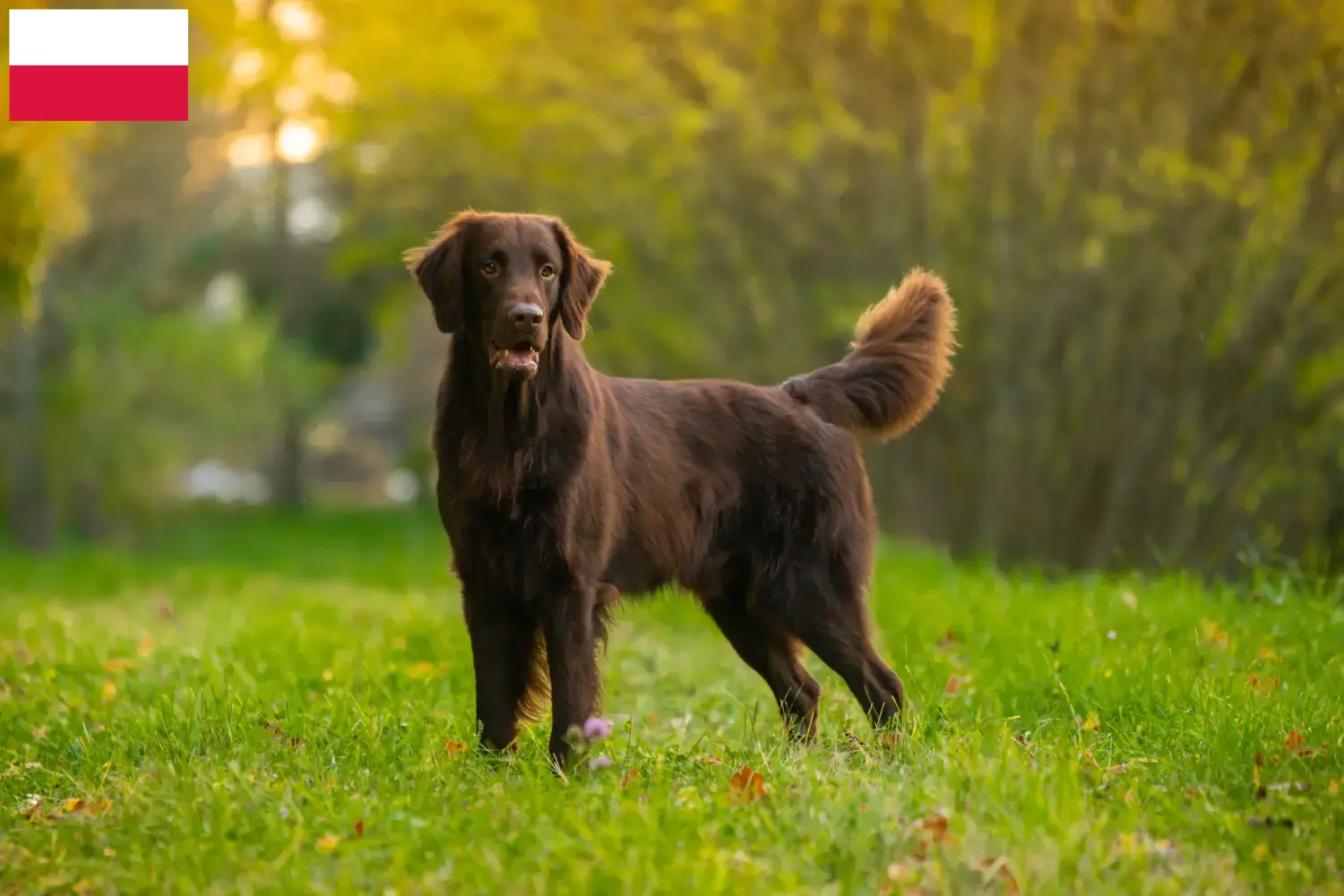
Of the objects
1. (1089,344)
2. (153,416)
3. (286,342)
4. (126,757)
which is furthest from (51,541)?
(126,757)

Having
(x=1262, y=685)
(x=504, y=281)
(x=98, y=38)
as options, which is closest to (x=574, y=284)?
(x=504, y=281)

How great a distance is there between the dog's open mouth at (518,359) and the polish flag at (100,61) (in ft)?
14.2

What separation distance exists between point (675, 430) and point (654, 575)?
498 millimetres

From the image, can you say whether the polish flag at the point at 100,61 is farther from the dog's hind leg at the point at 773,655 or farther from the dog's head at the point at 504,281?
the dog's hind leg at the point at 773,655

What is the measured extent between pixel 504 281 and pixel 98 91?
5018 mm

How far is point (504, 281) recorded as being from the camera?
4195mm

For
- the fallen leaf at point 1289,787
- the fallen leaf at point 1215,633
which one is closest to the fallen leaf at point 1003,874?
the fallen leaf at point 1289,787

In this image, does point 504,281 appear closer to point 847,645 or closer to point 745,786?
point 745,786

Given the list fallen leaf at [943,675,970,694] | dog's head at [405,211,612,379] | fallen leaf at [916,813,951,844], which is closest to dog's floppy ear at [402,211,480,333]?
dog's head at [405,211,612,379]

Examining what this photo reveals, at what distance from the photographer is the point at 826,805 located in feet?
11.1

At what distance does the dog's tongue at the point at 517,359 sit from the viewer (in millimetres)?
4062

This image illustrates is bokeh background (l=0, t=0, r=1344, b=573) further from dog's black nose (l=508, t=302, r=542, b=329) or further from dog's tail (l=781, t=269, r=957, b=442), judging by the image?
dog's black nose (l=508, t=302, r=542, b=329)

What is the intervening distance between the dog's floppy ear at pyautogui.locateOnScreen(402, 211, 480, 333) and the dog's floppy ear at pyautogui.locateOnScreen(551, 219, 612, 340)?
0.28m

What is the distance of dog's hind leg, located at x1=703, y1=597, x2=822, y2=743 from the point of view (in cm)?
506
